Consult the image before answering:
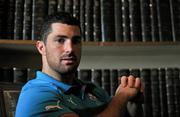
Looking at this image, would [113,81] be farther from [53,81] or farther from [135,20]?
[53,81]

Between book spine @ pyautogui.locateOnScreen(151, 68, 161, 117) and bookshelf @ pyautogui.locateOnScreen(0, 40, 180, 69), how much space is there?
0.36 ft

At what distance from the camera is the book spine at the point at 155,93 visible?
130 centimetres

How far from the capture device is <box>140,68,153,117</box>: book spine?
4.26ft

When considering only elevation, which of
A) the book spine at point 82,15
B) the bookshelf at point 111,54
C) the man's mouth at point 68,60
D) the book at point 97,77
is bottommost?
the book at point 97,77

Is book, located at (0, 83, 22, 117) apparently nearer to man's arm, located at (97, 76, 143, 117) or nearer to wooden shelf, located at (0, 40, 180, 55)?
wooden shelf, located at (0, 40, 180, 55)

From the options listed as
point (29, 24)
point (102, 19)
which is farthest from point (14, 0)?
point (102, 19)

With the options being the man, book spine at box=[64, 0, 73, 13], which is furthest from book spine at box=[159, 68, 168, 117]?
book spine at box=[64, 0, 73, 13]

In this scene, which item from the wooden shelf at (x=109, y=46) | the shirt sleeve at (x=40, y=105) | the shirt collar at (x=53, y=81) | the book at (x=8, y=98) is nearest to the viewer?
the shirt sleeve at (x=40, y=105)

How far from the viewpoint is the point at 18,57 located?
1.41 meters

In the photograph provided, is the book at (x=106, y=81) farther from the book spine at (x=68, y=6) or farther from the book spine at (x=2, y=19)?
the book spine at (x=2, y=19)

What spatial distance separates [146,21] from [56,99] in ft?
1.97

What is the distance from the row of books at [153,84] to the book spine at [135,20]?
5.4 inches

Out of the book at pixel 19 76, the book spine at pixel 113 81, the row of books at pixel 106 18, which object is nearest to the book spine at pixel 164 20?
the row of books at pixel 106 18

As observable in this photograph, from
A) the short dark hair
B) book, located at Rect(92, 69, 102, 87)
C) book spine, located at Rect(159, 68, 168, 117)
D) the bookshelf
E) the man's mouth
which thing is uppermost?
the short dark hair
